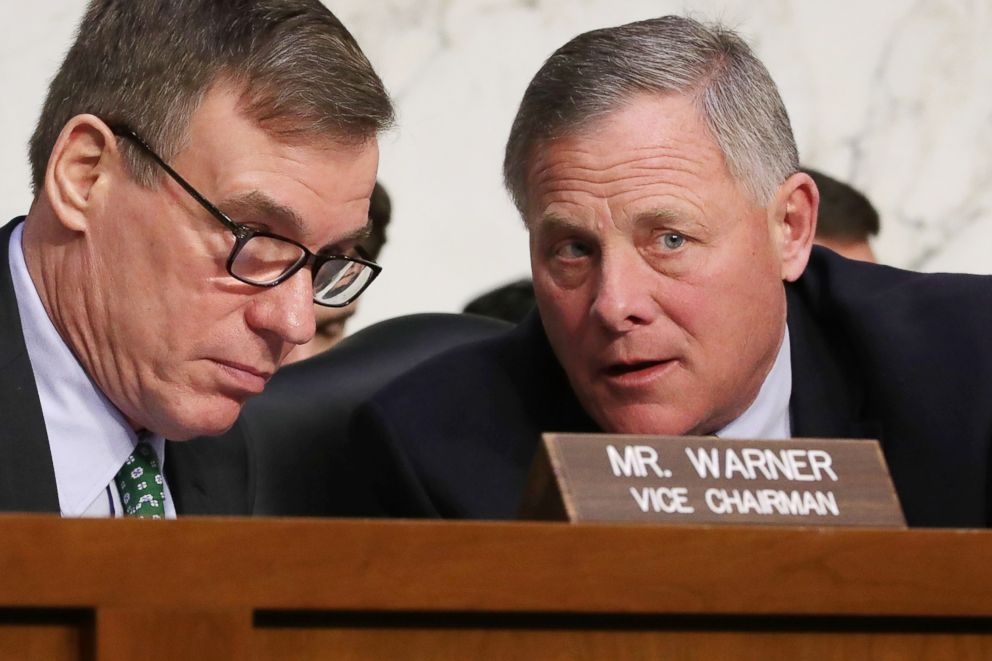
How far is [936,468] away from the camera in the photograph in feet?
5.76

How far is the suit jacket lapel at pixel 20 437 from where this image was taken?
1.41 meters

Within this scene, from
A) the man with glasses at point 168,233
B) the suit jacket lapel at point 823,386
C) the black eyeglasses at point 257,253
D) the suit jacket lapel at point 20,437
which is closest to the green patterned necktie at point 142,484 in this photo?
the man with glasses at point 168,233

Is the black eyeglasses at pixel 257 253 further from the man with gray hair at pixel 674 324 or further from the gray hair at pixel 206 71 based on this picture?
the man with gray hair at pixel 674 324

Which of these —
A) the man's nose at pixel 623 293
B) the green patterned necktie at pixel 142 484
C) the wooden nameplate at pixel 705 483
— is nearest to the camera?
the wooden nameplate at pixel 705 483

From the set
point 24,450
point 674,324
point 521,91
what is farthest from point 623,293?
point 521,91

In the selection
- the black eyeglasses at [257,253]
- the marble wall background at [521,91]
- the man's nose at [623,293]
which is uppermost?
the black eyeglasses at [257,253]

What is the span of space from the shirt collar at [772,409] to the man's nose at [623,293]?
220 mm

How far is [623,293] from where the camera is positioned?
64.1 inches

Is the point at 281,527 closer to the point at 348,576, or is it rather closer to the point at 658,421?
the point at 348,576

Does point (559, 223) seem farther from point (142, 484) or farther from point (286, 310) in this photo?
point (142, 484)

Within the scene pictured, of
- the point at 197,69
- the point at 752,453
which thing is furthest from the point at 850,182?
the point at 752,453

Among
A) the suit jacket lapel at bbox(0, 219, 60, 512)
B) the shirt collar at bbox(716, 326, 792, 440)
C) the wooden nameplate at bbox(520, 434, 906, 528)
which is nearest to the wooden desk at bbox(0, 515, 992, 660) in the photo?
the wooden nameplate at bbox(520, 434, 906, 528)

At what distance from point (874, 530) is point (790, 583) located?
62 mm

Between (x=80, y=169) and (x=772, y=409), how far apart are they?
2.67 ft
